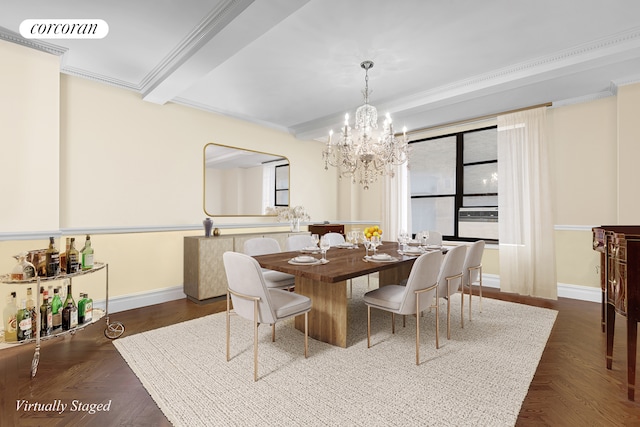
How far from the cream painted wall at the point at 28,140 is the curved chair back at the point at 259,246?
189 centimetres

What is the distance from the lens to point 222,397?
189 cm

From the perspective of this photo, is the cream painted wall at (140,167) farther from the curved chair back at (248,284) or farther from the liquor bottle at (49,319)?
the curved chair back at (248,284)

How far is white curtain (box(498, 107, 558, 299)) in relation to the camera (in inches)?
164

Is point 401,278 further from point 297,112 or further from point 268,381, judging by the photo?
point 297,112

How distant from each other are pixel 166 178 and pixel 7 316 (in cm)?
218

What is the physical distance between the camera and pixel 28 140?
9.45ft

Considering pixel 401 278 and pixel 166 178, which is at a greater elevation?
pixel 166 178

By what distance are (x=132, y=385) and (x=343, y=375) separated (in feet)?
4.67

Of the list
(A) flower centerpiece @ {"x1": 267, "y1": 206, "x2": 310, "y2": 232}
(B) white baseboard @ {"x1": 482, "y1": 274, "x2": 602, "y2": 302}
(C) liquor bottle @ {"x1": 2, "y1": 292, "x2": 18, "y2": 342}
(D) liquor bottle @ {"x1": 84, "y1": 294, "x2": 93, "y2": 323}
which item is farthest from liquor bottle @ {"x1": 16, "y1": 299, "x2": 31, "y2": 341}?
(B) white baseboard @ {"x1": 482, "y1": 274, "x2": 602, "y2": 302}

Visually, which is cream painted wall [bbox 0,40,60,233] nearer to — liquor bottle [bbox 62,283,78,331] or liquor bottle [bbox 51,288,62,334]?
liquor bottle [bbox 51,288,62,334]

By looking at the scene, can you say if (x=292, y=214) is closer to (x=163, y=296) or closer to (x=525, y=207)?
(x=163, y=296)

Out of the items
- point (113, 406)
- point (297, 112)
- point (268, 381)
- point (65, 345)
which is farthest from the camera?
point (297, 112)

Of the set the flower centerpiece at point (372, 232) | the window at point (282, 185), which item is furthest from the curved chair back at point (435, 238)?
the window at point (282, 185)

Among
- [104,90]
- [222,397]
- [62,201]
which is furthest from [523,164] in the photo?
[62,201]
